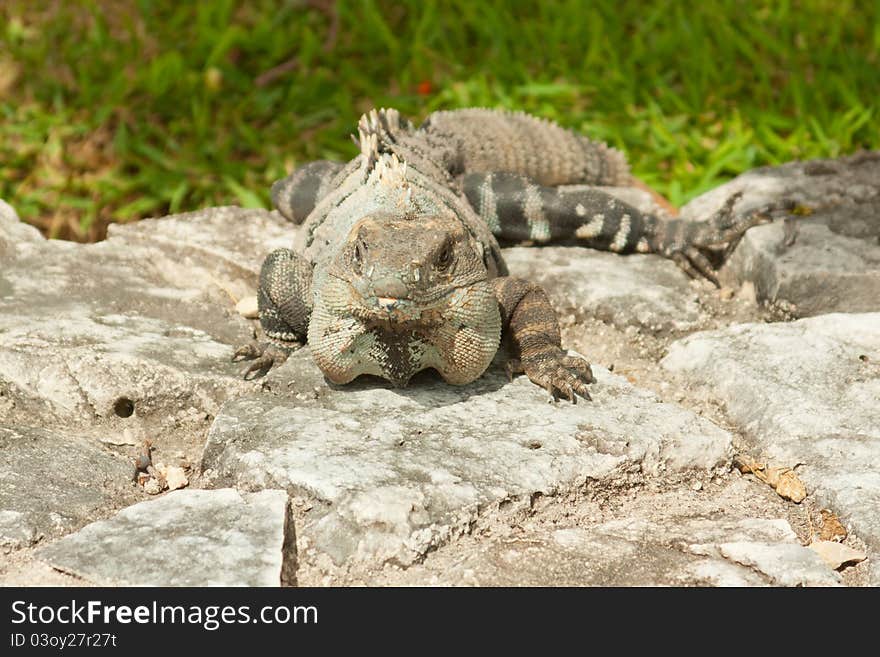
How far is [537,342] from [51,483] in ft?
5.57

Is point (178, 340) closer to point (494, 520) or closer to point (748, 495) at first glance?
point (494, 520)

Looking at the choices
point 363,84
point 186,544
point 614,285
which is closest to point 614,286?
point 614,285

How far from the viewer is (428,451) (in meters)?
3.62

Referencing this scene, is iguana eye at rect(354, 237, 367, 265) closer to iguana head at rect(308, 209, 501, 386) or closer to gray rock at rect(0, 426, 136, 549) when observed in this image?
iguana head at rect(308, 209, 501, 386)

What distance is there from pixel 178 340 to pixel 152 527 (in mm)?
1244

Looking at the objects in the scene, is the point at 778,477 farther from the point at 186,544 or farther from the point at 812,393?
the point at 186,544

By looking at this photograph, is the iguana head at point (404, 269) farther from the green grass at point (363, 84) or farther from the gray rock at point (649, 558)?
the green grass at point (363, 84)

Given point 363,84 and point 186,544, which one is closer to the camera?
point 186,544

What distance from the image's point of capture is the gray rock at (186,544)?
308cm

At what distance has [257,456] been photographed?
3561 millimetres

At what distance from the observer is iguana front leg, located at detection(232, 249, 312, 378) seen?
14.5 feet

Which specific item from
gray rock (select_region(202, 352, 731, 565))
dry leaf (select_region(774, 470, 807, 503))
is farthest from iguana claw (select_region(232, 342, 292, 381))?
dry leaf (select_region(774, 470, 807, 503))

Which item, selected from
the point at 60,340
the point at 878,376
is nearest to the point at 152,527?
the point at 60,340

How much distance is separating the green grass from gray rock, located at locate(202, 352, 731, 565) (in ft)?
8.50
